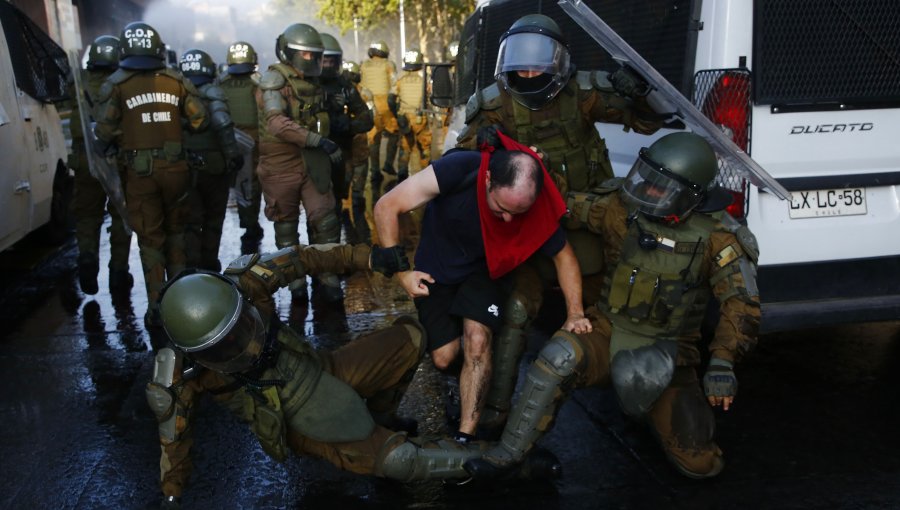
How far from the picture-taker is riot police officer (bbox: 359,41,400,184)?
1105cm

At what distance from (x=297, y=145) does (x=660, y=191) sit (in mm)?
3232

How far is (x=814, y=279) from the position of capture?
396cm

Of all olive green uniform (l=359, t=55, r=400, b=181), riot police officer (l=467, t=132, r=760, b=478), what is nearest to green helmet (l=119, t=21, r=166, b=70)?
riot police officer (l=467, t=132, r=760, b=478)

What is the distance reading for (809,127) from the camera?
3.83 m

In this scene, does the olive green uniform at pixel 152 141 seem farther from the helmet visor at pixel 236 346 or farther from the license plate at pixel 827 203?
the license plate at pixel 827 203

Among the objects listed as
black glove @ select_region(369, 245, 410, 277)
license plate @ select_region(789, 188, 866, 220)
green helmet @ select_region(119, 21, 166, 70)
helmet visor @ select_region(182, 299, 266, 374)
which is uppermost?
green helmet @ select_region(119, 21, 166, 70)

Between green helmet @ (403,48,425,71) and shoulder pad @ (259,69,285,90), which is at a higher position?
green helmet @ (403,48,425,71)

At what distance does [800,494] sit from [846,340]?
6.77 feet

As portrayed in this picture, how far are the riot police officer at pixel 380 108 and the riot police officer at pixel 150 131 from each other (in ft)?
17.2

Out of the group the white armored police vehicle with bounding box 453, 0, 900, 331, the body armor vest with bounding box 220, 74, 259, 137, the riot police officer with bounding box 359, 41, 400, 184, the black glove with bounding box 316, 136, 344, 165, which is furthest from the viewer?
the riot police officer with bounding box 359, 41, 400, 184

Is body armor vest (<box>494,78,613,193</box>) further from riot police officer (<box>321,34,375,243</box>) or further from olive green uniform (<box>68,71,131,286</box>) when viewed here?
olive green uniform (<box>68,71,131,286</box>)

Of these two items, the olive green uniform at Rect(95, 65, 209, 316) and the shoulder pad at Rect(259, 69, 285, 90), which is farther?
the shoulder pad at Rect(259, 69, 285, 90)

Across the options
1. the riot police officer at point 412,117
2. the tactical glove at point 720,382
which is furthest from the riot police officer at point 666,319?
the riot police officer at point 412,117

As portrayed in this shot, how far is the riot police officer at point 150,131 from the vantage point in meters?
5.38
